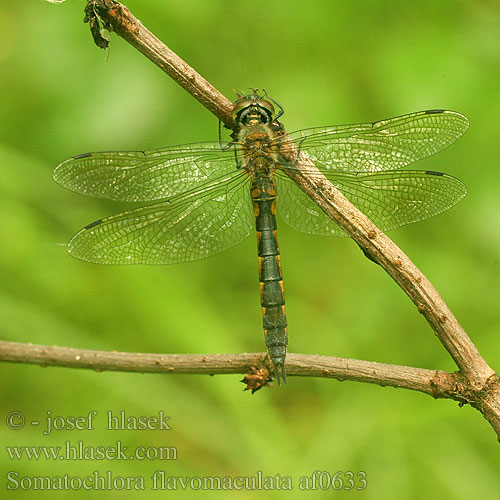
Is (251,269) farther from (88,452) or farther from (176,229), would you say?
(88,452)

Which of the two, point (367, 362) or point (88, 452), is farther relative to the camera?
point (88, 452)

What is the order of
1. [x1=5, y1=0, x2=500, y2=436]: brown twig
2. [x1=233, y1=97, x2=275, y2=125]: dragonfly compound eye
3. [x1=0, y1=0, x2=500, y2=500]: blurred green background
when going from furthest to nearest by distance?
[x1=0, y1=0, x2=500, y2=500]: blurred green background
[x1=233, y1=97, x2=275, y2=125]: dragonfly compound eye
[x1=5, y1=0, x2=500, y2=436]: brown twig

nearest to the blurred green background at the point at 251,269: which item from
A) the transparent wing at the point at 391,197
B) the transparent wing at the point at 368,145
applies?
the transparent wing at the point at 368,145

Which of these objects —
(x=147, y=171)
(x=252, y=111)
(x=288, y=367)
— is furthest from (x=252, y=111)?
(x=288, y=367)

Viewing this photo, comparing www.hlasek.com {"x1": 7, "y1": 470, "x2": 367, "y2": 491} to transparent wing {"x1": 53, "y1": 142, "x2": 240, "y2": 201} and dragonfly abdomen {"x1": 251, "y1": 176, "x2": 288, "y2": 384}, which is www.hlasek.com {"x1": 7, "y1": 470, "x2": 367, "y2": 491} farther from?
transparent wing {"x1": 53, "y1": 142, "x2": 240, "y2": 201}

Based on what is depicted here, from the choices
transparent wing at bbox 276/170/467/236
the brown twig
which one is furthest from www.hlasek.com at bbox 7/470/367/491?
transparent wing at bbox 276/170/467/236

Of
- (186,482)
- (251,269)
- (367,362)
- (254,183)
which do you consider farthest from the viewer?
(251,269)

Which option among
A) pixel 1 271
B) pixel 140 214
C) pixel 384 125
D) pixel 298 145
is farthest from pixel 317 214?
pixel 1 271
